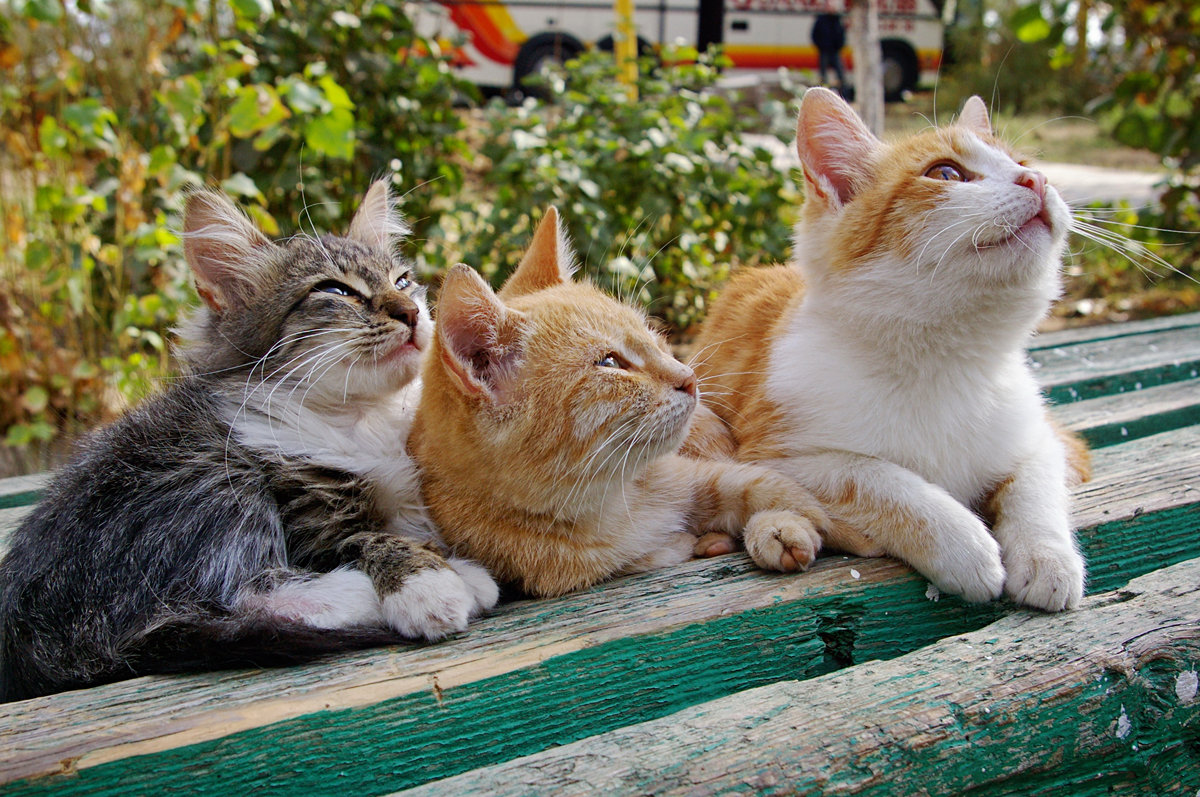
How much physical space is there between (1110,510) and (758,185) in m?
2.65

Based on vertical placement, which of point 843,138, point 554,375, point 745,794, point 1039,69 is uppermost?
point 1039,69

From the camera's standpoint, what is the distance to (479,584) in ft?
5.41

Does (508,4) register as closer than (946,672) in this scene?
No

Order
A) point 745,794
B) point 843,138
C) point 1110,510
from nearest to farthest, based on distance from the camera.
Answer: point 745,794 < point 1110,510 < point 843,138

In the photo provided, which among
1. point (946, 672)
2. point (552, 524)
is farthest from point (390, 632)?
point (946, 672)

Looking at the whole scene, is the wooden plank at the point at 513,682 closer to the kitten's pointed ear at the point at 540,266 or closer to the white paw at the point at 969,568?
the white paw at the point at 969,568

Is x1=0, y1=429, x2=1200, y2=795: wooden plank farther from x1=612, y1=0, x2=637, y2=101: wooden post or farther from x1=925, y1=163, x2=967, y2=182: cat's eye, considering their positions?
x1=612, y1=0, x2=637, y2=101: wooden post

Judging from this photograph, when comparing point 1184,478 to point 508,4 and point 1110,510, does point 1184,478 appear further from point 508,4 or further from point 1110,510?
point 508,4

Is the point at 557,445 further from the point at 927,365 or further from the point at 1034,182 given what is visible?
the point at 1034,182

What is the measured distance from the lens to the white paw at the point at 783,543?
166 cm

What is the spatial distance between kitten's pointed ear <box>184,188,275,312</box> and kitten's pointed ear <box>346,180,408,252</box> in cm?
32

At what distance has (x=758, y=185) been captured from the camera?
4.17 metres

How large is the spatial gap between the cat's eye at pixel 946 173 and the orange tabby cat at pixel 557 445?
736mm

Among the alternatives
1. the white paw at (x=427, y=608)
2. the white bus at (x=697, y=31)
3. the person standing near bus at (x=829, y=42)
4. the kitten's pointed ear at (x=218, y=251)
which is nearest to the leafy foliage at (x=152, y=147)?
the kitten's pointed ear at (x=218, y=251)
